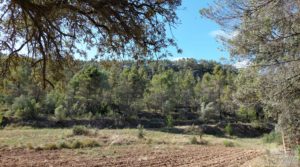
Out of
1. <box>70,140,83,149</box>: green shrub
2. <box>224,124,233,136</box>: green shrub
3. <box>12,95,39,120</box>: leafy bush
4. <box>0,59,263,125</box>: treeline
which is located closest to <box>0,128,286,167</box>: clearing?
<box>70,140,83,149</box>: green shrub

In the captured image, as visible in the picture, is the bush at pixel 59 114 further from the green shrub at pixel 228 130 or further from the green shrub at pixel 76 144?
the green shrub at pixel 76 144

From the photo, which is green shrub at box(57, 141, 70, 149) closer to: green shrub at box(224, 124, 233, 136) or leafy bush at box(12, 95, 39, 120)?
leafy bush at box(12, 95, 39, 120)

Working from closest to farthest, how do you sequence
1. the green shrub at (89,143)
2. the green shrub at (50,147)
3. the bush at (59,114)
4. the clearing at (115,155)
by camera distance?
the clearing at (115,155) < the green shrub at (50,147) < the green shrub at (89,143) < the bush at (59,114)

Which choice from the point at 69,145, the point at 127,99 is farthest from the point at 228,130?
the point at 69,145

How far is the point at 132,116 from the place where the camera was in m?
52.6

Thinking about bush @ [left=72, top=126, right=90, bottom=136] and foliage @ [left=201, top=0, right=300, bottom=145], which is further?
bush @ [left=72, top=126, right=90, bottom=136]

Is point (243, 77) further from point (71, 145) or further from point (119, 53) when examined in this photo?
point (71, 145)

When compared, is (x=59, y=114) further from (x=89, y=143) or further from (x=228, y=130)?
(x=89, y=143)

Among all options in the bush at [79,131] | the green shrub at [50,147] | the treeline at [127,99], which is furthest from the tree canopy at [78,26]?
the treeline at [127,99]

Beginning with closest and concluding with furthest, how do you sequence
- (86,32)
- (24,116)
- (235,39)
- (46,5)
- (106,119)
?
(46,5)
(86,32)
(235,39)
(24,116)
(106,119)

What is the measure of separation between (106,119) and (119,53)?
136ft

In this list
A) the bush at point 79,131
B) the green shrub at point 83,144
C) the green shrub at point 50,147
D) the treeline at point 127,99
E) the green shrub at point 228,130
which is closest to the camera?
the green shrub at point 50,147

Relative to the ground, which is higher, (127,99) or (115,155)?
(127,99)

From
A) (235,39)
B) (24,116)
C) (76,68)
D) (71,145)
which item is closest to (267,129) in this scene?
(24,116)
